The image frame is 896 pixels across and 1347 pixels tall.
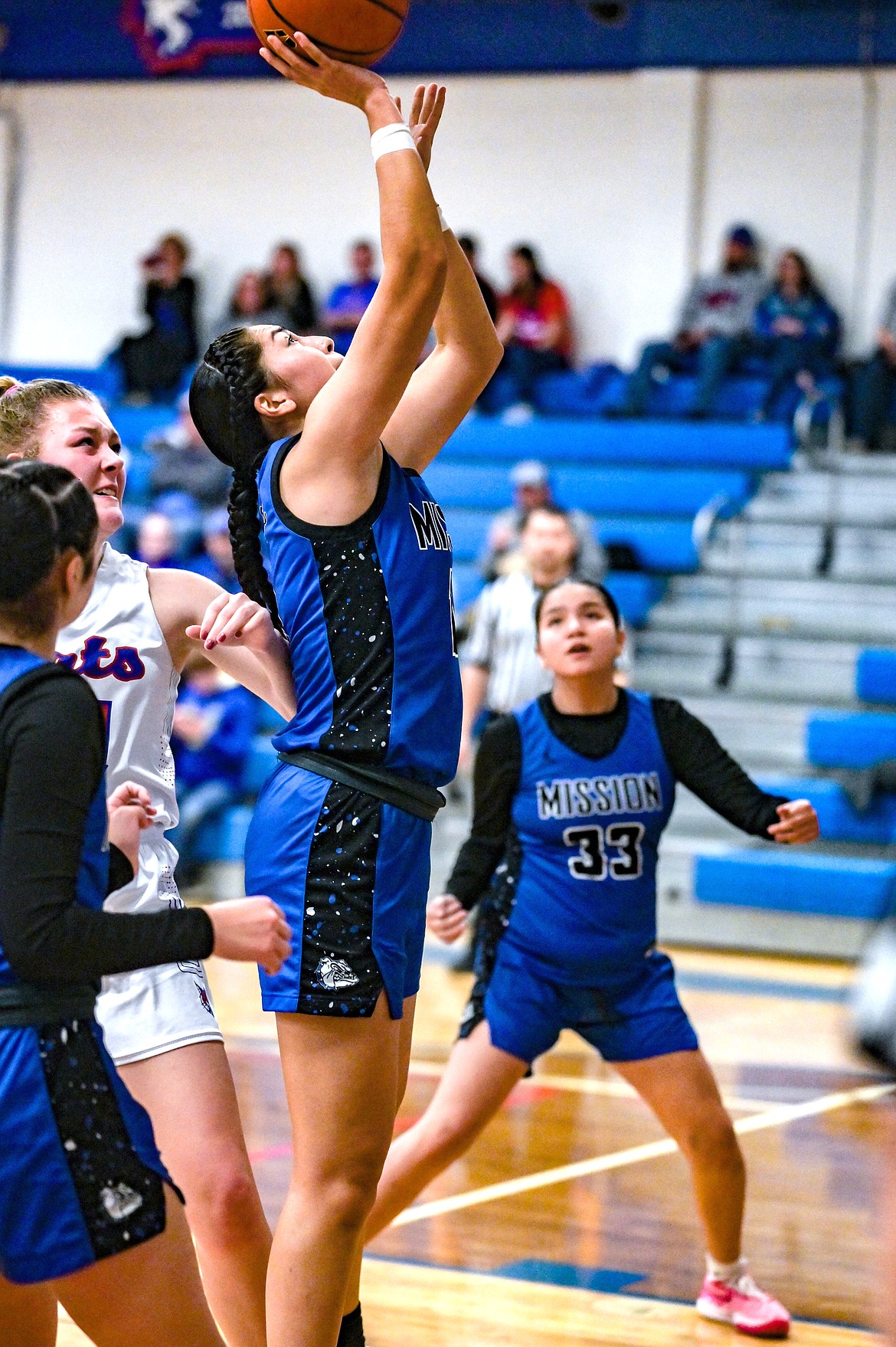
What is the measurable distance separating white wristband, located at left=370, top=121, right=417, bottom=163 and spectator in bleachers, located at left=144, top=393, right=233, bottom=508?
29.4ft

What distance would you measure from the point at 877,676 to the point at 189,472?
4.77 metres

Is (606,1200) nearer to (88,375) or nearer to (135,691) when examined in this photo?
(135,691)

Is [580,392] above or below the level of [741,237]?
below

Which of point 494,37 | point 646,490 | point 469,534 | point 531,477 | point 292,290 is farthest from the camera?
point 494,37

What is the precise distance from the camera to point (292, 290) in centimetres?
1360

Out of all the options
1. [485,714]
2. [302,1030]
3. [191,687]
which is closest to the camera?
[302,1030]

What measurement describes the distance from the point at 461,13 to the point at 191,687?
6571 mm

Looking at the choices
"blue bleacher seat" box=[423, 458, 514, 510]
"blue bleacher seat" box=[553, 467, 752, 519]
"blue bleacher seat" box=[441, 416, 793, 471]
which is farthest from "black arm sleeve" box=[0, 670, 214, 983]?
"blue bleacher seat" box=[423, 458, 514, 510]

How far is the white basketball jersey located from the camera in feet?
9.84

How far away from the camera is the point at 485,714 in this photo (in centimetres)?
819

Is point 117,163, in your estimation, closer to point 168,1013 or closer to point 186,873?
point 186,873

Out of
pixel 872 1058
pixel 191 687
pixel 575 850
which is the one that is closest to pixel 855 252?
pixel 191 687

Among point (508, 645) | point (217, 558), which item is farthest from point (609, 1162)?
point (217, 558)

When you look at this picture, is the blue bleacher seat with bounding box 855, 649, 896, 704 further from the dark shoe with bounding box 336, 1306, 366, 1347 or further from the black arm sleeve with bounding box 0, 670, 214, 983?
the black arm sleeve with bounding box 0, 670, 214, 983
